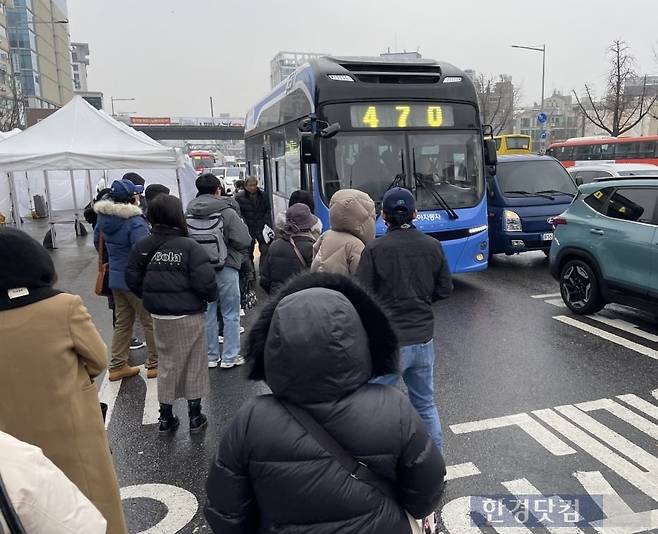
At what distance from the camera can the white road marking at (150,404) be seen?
4504mm

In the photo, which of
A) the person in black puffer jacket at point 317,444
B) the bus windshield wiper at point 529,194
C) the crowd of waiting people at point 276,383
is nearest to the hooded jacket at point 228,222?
the crowd of waiting people at point 276,383

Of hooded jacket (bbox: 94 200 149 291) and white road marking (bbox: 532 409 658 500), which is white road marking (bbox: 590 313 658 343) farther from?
hooded jacket (bbox: 94 200 149 291)

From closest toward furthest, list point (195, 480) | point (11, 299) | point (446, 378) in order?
point (11, 299)
point (195, 480)
point (446, 378)

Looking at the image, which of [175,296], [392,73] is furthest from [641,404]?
[392,73]

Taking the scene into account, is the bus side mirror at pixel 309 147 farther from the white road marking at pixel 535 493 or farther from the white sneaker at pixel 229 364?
the white road marking at pixel 535 493

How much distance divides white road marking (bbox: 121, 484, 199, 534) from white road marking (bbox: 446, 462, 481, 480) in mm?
1610

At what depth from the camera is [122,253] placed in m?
5.09

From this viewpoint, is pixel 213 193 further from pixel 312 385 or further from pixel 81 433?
pixel 312 385

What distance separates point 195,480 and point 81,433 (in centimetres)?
139

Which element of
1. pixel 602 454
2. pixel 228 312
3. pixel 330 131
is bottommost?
pixel 602 454

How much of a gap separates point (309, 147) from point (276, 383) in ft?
19.8

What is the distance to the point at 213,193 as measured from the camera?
523cm

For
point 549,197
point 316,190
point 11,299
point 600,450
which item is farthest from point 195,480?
point 549,197

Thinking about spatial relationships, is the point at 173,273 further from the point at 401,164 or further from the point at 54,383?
the point at 401,164
